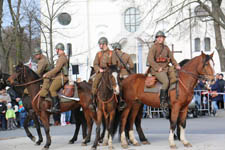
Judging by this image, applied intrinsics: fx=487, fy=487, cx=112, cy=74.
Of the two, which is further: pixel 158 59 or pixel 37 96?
A: pixel 37 96

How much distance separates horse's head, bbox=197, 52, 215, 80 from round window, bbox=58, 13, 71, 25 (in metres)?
55.0

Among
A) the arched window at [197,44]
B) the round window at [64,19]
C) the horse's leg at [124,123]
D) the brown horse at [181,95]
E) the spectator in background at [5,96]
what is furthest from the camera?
the round window at [64,19]

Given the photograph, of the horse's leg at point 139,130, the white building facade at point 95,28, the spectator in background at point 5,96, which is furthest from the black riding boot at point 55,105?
the white building facade at point 95,28

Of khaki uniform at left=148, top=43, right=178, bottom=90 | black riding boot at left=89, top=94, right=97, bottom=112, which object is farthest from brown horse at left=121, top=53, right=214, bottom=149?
black riding boot at left=89, top=94, right=97, bottom=112

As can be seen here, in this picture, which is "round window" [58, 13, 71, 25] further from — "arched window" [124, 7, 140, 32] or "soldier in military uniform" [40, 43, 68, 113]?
"soldier in military uniform" [40, 43, 68, 113]

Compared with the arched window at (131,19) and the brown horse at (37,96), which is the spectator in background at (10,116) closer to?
the brown horse at (37,96)

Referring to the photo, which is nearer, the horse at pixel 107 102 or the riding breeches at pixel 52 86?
the horse at pixel 107 102

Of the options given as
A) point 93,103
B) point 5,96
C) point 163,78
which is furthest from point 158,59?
point 5,96

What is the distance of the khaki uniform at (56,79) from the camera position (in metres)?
15.5

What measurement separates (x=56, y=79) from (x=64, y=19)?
53783 mm

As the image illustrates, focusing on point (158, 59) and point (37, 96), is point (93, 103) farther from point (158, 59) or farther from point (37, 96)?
point (158, 59)

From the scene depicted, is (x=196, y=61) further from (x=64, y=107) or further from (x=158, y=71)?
(x=64, y=107)

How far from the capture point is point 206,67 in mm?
14523

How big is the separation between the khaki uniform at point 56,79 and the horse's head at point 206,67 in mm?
4258
